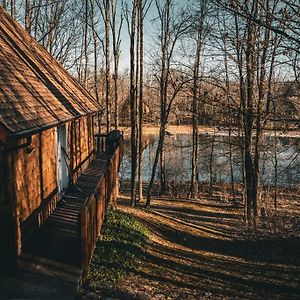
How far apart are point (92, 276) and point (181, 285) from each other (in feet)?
Result: 8.70

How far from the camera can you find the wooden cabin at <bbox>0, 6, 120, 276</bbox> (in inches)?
240

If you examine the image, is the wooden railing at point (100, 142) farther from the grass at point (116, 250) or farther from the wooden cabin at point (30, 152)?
the wooden cabin at point (30, 152)

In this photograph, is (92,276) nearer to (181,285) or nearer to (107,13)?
(181,285)

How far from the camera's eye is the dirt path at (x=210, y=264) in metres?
8.67

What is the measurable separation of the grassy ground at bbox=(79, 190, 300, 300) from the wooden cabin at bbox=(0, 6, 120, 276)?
1593 mm

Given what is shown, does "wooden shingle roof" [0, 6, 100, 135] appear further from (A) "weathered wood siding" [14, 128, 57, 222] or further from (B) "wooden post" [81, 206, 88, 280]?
(B) "wooden post" [81, 206, 88, 280]

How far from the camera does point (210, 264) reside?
11.1 m

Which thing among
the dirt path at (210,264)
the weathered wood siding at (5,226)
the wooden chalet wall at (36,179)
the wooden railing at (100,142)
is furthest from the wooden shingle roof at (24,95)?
the wooden railing at (100,142)

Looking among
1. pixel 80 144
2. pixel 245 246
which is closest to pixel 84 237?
pixel 80 144

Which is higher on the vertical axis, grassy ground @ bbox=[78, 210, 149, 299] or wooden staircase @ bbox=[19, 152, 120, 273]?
wooden staircase @ bbox=[19, 152, 120, 273]

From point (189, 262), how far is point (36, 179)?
19.6 ft

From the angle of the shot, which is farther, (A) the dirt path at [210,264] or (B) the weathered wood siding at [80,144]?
(B) the weathered wood siding at [80,144]

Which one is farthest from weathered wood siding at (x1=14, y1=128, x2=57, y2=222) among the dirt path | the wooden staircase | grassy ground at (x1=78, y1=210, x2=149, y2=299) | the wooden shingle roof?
the dirt path

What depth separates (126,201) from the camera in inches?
824
